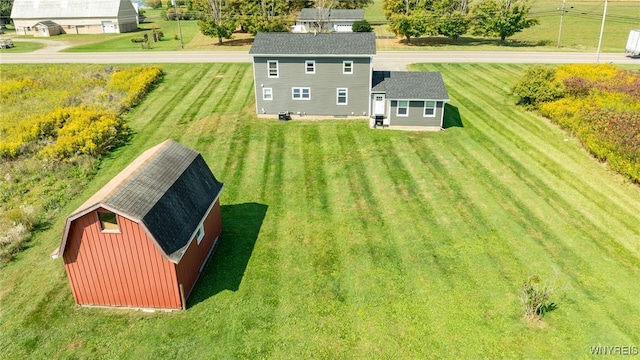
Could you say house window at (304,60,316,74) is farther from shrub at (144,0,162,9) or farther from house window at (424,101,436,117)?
shrub at (144,0,162,9)

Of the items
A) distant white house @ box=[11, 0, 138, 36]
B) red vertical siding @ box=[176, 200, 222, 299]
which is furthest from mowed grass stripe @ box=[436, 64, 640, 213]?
distant white house @ box=[11, 0, 138, 36]

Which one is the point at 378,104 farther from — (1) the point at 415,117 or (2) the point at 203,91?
(2) the point at 203,91

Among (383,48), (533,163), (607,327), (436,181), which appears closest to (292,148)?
(436,181)

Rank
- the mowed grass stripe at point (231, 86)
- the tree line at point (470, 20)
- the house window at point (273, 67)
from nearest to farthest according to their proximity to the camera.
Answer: the house window at point (273, 67), the mowed grass stripe at point (231, 86), the tree line at point (470, 20)

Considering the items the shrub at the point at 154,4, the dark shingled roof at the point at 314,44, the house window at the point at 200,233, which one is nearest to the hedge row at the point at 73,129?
the dark shingled roof at the point at 314,44

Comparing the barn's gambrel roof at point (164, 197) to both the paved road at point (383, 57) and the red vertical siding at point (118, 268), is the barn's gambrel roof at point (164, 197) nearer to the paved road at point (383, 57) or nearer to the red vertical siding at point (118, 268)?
the red vertical siding at point (118, 268)

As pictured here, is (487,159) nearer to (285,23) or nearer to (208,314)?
(208,314)

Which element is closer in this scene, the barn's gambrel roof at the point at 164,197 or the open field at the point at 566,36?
the barn's gambrel roof at the point at 164,197
